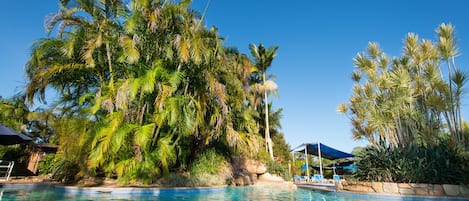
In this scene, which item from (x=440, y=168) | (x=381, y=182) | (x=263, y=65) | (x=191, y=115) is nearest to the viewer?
(x=440, y=168)

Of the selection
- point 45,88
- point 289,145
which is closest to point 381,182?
point 45,88

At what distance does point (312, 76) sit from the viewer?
48.5 ft

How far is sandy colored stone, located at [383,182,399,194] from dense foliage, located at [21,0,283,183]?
437 cm

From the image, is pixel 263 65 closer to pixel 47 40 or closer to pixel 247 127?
pixel 247 127

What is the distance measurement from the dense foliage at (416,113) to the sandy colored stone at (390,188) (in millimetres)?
382

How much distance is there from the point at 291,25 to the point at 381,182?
8.65 metres

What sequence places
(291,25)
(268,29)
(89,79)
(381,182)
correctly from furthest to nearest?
(268,29) → (291,25) → (89,79) → (381,182)

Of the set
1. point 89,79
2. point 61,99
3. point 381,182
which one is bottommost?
point 381,182

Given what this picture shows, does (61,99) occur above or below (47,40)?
below

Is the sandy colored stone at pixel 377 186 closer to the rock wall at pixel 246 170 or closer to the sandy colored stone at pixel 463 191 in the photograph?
the sandy colored stone at pixel 463 191

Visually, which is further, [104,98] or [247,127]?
[247,127]

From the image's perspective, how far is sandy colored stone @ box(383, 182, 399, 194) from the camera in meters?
6.73

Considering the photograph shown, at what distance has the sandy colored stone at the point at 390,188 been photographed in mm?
6728

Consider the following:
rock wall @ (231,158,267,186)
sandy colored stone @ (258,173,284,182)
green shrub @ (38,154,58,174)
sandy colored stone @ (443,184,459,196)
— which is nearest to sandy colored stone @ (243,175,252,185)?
rock wall @ (231,158,267,186)
